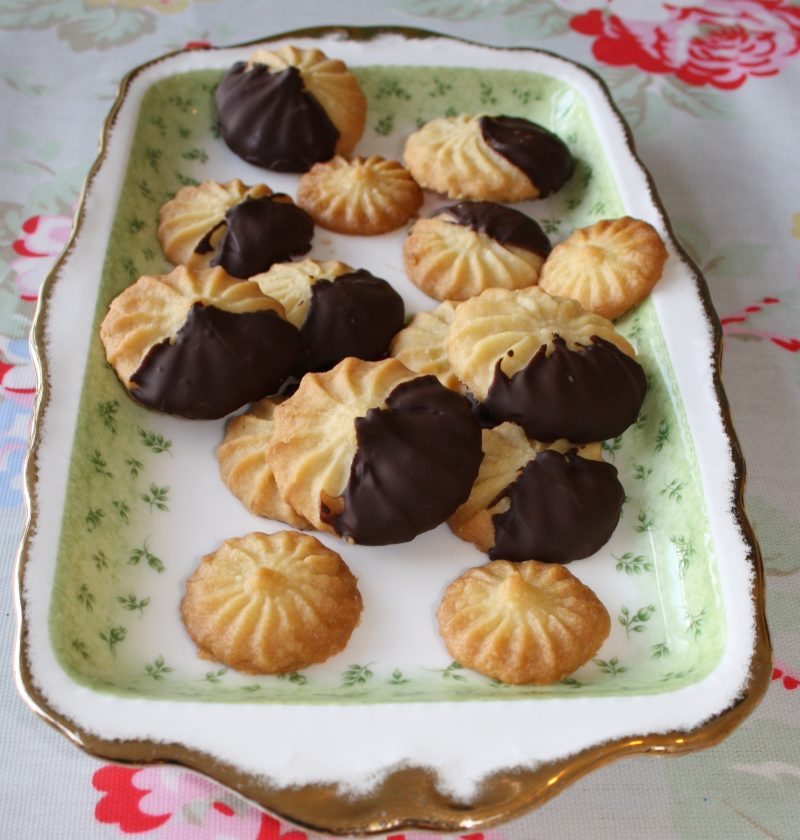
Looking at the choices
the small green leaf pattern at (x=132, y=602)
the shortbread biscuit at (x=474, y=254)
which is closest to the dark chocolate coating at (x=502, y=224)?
the shortbread biscuit at (x=474, y=254)

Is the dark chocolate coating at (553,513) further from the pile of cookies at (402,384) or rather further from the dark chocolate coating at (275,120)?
the dark chocolate coating at (275,120)

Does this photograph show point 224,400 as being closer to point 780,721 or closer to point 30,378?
point 30,378

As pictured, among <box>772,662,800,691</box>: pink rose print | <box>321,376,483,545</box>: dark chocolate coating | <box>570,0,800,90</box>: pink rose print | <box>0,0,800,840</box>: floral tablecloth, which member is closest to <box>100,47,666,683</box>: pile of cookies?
<box>321,376,483,545</box>: dark chocolate coating

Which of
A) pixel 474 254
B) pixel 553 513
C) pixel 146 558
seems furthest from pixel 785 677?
pixel 146 558

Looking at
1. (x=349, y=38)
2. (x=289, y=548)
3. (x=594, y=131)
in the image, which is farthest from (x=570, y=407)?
(x=349, y=38)

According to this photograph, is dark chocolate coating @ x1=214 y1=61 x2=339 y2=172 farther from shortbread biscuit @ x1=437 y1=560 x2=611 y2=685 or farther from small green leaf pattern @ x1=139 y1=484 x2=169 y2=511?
shortbread biscuit @ x1=437 y1=560 x2=611 y2=685

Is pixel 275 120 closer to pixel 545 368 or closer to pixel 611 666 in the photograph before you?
pixel 545 368
